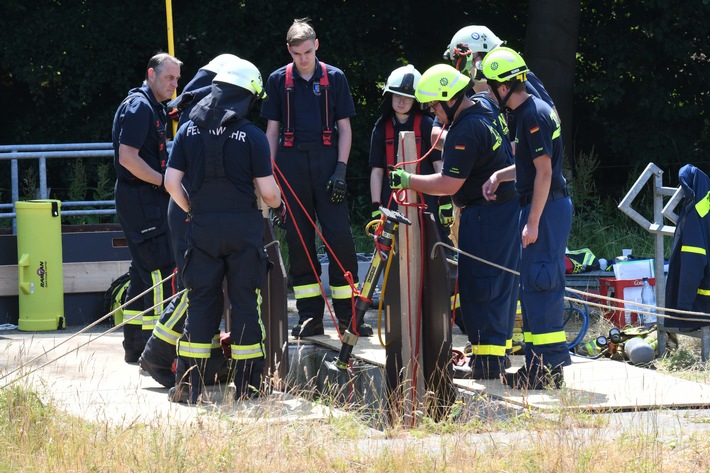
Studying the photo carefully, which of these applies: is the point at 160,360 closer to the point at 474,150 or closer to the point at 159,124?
the point at 159,124

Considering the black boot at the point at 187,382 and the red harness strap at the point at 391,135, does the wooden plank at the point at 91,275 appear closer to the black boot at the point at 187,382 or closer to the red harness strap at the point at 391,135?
the red harness strap at the point at 391,135

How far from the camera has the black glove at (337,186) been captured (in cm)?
827

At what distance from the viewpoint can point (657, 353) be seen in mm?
8750

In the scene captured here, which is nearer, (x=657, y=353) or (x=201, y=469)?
(x=201, y=469)

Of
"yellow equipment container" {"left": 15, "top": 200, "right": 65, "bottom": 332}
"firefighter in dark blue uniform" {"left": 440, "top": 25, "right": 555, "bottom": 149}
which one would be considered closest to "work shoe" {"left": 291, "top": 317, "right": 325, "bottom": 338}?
"firefighter in dark blue uniform" {"left": 440, "top": 25, "right": 555, "bottom": 149}

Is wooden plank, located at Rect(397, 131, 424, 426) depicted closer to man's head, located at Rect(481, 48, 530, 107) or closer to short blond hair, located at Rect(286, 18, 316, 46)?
man's head, located at Rect(481, 48, 530, 107)

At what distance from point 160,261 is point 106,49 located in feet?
25.1

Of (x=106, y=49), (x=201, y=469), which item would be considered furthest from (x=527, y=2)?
(x=201, y=469)

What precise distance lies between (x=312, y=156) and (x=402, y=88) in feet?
2.84

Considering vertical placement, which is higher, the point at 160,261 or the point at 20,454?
the point at 160,261

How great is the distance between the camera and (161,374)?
7488 mm

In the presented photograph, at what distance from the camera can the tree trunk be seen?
15273mm

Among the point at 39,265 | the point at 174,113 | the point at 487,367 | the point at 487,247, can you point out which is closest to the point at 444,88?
the point at 487,247

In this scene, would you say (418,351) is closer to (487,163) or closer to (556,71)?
(487,163)
